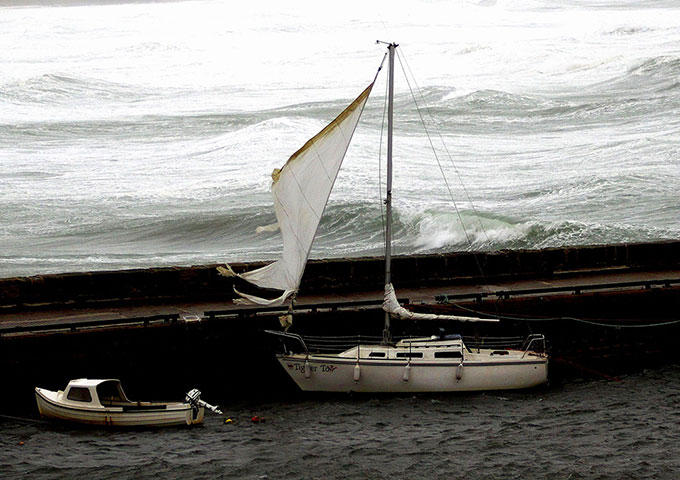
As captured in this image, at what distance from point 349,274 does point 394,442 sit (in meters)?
6.24

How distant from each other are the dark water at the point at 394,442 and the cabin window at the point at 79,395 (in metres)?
0.48

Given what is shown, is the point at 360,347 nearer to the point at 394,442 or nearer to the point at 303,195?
the point at 394,442

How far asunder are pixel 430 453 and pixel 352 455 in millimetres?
1158

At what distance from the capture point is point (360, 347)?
2008 centimetres

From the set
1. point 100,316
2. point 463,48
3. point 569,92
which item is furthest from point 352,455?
point 463,48

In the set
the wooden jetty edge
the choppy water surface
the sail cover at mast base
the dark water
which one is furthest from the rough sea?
the sail cover at mast base

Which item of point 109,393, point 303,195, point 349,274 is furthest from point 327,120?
point 109,393

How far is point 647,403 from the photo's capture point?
64.9ft

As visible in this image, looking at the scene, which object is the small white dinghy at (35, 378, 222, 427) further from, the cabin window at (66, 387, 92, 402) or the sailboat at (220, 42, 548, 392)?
the sailboat at (220, 42, 548, 392)

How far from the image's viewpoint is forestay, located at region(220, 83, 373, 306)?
20.5 meters

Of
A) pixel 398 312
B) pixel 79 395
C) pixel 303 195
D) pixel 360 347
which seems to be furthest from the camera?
pixel 303 195

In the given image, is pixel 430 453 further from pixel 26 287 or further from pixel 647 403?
pixel 26 287

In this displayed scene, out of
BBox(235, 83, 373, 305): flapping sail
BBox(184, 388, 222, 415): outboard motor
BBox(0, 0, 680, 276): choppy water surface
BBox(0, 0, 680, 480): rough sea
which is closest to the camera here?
BBox(0, 0, 680, 480): rough sea

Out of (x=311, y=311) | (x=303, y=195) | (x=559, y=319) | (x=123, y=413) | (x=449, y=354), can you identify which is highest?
(x=303, y=195)
